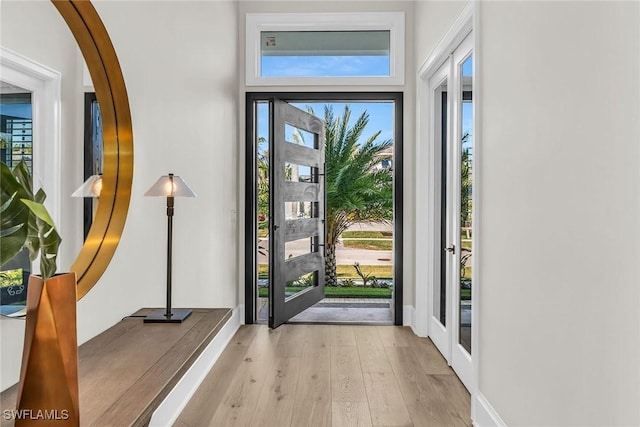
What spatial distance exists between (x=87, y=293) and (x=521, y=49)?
74.7 inches

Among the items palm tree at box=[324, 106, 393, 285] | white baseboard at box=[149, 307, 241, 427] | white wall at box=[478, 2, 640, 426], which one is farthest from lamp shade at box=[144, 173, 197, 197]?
palm tree at box=[324, 106, 393, 285]

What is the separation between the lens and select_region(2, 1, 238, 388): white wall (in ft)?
5.38

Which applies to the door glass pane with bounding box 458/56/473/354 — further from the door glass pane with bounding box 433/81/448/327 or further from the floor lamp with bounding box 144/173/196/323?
the floor lamp with bounding box 144/173/196/323

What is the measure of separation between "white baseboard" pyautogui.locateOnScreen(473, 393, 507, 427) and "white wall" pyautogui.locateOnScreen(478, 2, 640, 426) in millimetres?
46

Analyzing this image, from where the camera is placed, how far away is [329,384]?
2.81 metres

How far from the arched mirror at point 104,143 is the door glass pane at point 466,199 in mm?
1955

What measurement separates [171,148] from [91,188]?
916mm

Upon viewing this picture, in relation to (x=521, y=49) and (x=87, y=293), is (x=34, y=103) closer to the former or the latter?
(x=87, y=293)

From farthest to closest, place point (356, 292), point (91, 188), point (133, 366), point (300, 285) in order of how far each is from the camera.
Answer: point (356, 292) → point (300, 285) → point (91, 188) → point (133, 366)

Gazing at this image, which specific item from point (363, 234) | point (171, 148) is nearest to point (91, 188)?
point (171, 148)

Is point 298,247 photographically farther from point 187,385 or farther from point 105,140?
point 105,140

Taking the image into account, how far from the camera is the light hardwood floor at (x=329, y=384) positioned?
2383mm

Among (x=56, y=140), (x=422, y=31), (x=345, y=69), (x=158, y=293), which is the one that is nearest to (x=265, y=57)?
(x=345, y=69)

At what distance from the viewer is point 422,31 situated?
3.77 metres
